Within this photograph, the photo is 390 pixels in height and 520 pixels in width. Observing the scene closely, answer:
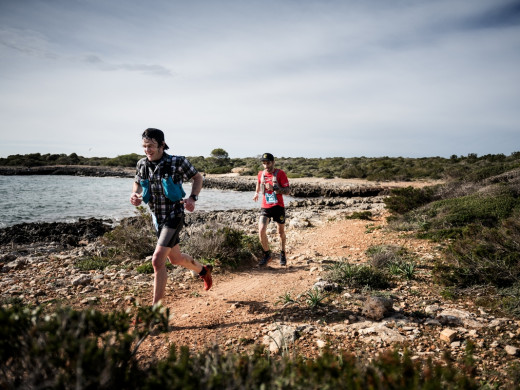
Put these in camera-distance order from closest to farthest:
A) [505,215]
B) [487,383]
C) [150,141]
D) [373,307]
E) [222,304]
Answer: [487,383]
[150,141]
[373,307]
[222,304]
[505,215]

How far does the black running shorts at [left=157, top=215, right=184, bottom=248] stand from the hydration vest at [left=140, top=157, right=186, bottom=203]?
0.90 ft

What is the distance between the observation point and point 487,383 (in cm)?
259

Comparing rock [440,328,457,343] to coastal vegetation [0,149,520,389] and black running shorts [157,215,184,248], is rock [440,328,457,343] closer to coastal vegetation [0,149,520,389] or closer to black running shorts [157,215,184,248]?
coastal vegetation [0,149,520,389]

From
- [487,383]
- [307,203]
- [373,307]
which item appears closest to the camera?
[487,383]

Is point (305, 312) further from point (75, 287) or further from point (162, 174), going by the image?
point (75, 287)

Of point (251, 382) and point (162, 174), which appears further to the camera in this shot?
point (162, 174)

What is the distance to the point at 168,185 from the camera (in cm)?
376

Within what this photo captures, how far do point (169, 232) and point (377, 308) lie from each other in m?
2.87

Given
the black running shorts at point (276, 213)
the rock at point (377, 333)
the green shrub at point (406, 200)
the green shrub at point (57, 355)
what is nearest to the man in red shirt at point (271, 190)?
the black running shorts at point (276, 213)

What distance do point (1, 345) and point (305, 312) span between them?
3318 mm

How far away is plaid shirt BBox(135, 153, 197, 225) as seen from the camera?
3.82 metres

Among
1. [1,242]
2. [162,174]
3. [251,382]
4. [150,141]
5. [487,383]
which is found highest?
[150,141]

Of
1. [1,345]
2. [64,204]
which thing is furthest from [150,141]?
[64,204]

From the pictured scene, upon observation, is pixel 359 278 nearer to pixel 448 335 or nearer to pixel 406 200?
pixel 448 335
